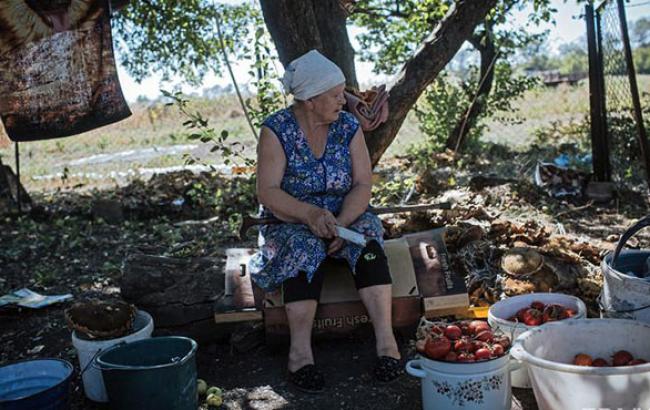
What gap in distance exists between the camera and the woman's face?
373 centimetres

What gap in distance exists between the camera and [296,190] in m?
3.88

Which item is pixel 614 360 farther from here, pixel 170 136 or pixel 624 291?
pixel 170 136

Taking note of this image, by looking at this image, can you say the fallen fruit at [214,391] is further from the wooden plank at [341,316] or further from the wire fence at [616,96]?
the wire fence at [616,96]

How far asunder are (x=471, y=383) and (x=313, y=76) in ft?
5.68

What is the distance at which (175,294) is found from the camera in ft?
13.2

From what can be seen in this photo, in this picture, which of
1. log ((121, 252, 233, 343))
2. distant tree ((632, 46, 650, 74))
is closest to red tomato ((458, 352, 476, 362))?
log ((121, 252, 233, 343))

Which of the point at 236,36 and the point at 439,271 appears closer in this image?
the point at 439,271

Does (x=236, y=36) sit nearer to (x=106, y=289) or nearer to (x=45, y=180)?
(x=106, y=289)

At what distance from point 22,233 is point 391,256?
16.0 ft

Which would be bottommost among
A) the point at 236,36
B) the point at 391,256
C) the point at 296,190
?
the point at 391,256

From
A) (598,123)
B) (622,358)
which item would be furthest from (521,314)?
(598,123)

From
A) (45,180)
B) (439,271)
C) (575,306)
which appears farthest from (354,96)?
(45,180)

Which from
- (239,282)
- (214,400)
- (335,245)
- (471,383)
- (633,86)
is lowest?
(214,400)

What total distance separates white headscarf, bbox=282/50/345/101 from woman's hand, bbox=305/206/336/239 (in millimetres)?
613
